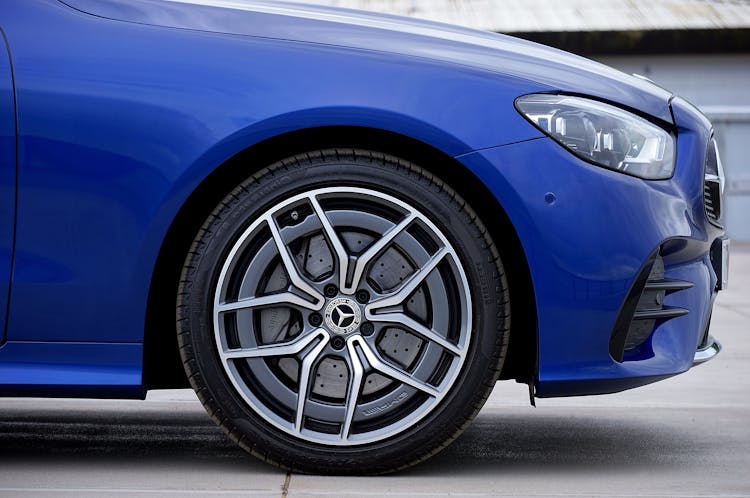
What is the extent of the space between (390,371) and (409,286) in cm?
22

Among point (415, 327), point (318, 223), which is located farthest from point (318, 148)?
point (415, 327)

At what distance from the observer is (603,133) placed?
307 cm

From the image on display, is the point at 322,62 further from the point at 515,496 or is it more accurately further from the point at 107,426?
the point at 107,426

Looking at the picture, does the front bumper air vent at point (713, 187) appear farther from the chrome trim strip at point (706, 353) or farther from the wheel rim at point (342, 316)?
the wheel rim at point (342, 316)

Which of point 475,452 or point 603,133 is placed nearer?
point 603,133

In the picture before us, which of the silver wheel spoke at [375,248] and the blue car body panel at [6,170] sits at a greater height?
the blue car body panel at [6,170]

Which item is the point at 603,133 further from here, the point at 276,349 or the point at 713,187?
the point at 276,349

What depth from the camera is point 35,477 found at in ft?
10.6

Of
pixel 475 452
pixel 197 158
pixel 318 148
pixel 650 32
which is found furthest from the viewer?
pixel 650 32

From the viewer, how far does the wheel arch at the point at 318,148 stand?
3.07 m

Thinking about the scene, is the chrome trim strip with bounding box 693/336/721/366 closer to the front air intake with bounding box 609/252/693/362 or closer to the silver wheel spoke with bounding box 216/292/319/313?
the front air intake with bounding box 609/252/693/362

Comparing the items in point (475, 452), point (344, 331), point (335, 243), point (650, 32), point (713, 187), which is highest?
point (650, 32)

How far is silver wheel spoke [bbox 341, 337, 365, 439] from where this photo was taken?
305 cm

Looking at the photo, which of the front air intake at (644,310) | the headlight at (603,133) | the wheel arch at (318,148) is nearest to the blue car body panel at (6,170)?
the wheel arch at (318,148)
